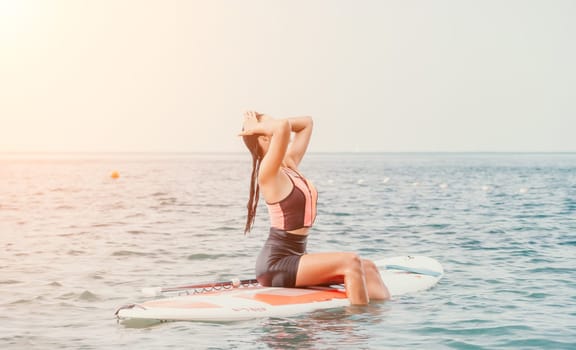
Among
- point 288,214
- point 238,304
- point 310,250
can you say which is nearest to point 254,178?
point 288,214

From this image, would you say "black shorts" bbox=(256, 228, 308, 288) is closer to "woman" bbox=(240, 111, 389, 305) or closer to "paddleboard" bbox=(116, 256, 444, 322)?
"woman" bbox=(240, 111, 389, 305)

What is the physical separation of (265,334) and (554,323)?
284 centimetres

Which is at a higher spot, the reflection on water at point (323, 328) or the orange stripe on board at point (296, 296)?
the orange stripe on board at point (296, 296)

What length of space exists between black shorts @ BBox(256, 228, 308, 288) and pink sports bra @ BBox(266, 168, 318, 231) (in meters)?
0.11

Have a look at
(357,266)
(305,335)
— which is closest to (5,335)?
(305,335)

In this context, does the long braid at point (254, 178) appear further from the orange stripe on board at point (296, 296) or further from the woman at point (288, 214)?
the orange stripe on board at point (296, 296)

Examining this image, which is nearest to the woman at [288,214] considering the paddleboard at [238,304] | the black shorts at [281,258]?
the black shorts at [281,258]

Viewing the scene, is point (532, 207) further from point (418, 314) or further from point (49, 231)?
point (418, 314)

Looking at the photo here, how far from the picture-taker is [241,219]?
2239 cm

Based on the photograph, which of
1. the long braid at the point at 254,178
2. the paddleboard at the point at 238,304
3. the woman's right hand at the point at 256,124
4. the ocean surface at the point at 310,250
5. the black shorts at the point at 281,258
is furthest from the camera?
the black shorts at the point at 281,258

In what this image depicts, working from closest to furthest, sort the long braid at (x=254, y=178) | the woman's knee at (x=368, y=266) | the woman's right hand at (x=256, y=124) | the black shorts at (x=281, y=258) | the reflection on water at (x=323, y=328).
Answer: the reflection on water at (x=323, y=328) < the woman's right hand at (x=256, y=124) < the long braid at (x=254, y=178) < the black shorts at (x=281, y=258) < the woman's knee at (x=368, y=266)

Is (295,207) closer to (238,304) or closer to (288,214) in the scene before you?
(288,214)

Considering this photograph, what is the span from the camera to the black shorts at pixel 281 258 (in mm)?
8734

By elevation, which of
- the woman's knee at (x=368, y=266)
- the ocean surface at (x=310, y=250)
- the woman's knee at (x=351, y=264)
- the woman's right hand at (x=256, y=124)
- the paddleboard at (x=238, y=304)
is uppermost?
the woman's right hand at (x=256, y=124)
